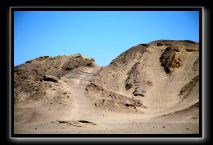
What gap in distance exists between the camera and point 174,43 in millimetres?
41969

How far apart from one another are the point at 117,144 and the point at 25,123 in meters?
13.1

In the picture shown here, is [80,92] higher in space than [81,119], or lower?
higher

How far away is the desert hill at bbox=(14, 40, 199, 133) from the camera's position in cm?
2139

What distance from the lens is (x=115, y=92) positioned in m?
32.4

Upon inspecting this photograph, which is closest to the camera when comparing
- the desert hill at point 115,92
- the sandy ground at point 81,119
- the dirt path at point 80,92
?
the sandy ground at point 81,119

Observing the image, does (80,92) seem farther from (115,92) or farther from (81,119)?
(81,119)

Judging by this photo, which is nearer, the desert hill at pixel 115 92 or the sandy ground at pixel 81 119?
the sandy ground at pixel 81 119

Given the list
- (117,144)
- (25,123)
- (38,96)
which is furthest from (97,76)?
(117,144)

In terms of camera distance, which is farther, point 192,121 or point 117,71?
point 117,71

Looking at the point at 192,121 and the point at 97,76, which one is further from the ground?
the point at 97,76

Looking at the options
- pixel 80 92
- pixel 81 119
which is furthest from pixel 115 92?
pixel 81 119

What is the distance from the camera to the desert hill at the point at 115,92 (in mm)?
21391

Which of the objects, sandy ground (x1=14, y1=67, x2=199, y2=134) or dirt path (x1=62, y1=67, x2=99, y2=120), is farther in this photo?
dirt path (x1=62, y1=67, x2=99, y2=120)
